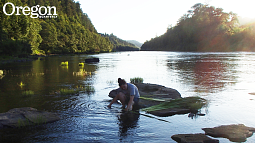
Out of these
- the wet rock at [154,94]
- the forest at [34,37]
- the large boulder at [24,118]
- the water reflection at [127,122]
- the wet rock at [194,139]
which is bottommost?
the water reflection at [127,122]

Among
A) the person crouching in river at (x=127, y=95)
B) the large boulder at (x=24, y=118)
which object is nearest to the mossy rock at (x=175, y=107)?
the person crouching in river at (x=127, y=95)

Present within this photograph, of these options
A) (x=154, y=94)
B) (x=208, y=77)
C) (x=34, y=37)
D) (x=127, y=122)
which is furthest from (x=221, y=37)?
(x=127, y=122)

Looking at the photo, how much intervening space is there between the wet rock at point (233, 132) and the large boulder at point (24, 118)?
6458 mm

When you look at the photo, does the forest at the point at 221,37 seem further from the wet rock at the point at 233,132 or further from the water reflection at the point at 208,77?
the wet rock at the point at 233,132

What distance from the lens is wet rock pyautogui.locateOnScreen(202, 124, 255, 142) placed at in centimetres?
787

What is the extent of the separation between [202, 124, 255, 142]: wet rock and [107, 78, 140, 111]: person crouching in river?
3.76 m

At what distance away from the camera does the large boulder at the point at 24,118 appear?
896 centimetres

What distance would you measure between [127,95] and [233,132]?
17.5 feet

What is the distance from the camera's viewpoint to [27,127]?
9047 millimetres

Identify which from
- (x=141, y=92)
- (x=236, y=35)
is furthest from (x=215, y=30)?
(x=141, y=92)

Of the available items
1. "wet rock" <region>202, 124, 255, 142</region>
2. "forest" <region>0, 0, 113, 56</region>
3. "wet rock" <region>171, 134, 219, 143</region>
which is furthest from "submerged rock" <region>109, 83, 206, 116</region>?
"forest" <region>0, 0, 113, 56</region>

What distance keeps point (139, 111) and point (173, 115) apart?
1.70 m

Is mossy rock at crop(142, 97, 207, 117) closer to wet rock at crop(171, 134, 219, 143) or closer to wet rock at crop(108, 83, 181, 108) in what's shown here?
wet rock at crop(108, 83, 181, 108)

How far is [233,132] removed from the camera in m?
8.12
